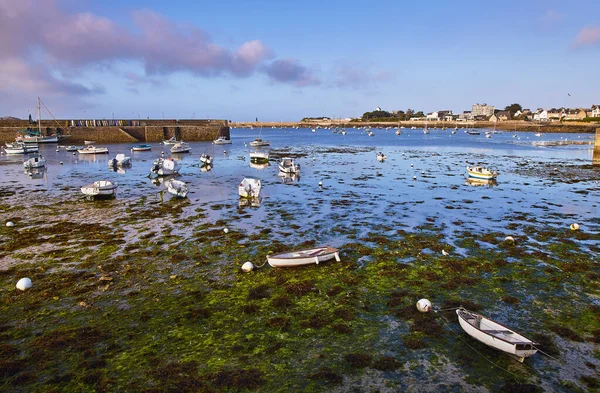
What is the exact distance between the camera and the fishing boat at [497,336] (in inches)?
317

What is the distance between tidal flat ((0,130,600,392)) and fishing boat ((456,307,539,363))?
0.96 ft

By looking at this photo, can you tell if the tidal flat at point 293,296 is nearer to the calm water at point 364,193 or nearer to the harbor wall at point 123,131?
the calm water at point 364,193

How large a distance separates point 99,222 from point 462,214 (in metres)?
18.9

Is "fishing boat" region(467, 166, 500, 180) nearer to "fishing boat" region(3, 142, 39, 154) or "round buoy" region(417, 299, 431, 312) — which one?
"round buoy" region(417, 299, 431, 312)

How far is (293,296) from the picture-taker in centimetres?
1135

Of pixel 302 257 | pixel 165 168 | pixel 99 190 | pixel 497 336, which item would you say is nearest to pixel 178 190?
pixel 99 190

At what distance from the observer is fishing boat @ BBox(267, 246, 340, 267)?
13.2 metres

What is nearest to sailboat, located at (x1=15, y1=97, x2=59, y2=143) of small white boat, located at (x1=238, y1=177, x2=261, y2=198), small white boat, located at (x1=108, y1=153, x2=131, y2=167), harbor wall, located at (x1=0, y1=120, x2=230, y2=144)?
harbor wall, located at (x1=0, y1=120, x2=230, y2=144)

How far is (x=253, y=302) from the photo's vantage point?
11.0m

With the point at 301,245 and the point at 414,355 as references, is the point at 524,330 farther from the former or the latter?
the point at 301,245

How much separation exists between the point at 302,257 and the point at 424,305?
455 cm

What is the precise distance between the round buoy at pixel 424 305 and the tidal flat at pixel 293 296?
22cm

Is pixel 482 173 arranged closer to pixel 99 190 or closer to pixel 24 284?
pixel 99 190

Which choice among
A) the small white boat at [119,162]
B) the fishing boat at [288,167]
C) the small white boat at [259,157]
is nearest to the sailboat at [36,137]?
the small white boat at [119,162]
